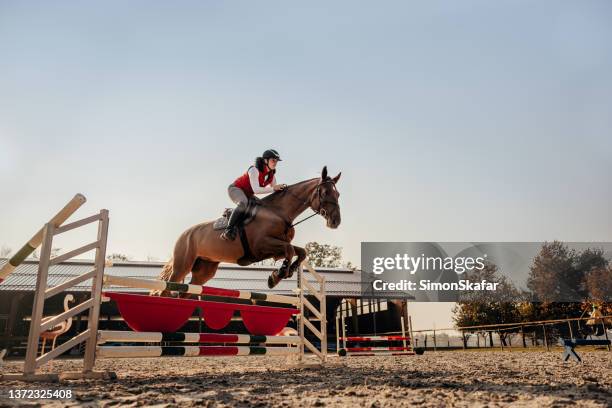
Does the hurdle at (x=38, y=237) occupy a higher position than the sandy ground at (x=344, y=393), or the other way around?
the hurdle at (x=38, y=237)

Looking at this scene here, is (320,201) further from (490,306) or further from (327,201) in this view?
(490,306)

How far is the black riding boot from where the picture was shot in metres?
5.06

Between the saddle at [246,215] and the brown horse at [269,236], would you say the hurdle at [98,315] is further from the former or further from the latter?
the saddle at [246,215]

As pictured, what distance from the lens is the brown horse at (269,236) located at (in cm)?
505

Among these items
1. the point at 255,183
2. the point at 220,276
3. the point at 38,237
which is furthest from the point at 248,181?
the point at 220,276

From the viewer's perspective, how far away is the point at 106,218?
4.59 metres

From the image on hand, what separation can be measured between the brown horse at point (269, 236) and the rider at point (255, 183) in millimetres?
145

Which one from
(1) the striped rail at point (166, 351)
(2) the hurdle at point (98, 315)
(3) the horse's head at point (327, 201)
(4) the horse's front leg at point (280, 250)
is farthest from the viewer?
(3) the horse's head at point (327, 201)

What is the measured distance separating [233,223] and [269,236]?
0.46 metres

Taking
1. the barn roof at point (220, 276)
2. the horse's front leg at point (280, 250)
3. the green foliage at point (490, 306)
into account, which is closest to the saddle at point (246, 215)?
the horse's front leg at point (280, 250)

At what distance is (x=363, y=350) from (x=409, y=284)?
47.0 feet

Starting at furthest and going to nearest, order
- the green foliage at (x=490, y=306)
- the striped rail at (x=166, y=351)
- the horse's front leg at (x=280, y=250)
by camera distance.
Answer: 1. the green foliage at (x=490, y=306)
2. the horse's front leg at (x=280, y=250)
3. the striped rail at (x=166, y=351)

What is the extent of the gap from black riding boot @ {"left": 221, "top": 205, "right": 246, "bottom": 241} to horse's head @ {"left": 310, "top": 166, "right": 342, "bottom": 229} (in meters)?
0.87

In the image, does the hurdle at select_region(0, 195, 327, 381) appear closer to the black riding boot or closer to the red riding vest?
the black riding boot
